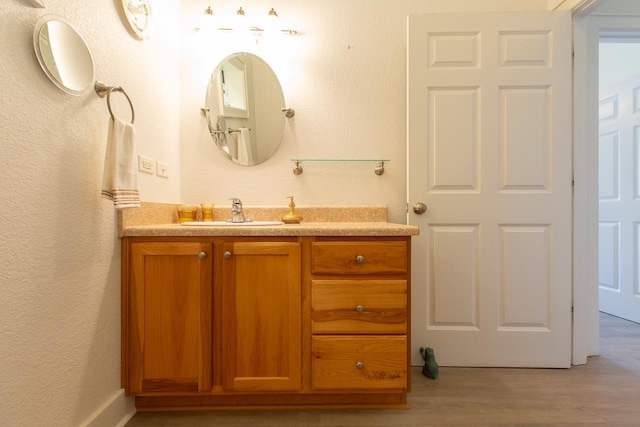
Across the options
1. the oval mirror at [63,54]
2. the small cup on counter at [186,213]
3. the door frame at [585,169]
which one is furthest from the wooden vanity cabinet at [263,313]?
the door frame at [585,169]

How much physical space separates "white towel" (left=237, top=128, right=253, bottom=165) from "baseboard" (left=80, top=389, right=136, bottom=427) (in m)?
1.29

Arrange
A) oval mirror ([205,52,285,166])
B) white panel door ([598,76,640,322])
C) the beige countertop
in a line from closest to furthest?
the beige countertop → oval mirror ([205,52,285,166]) → white panel door ([598,76,640,322])

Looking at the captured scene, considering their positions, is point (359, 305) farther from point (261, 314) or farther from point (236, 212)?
point (236, 212)

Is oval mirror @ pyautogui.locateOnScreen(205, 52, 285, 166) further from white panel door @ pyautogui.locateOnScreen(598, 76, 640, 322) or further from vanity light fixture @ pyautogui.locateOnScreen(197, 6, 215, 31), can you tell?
white panel door @ pyautogui.locateOnScreen(598, 76, 640, 322)

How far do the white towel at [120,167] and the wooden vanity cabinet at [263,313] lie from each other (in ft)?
0.78

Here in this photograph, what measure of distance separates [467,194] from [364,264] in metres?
0.87

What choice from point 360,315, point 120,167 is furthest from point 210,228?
point 360,315

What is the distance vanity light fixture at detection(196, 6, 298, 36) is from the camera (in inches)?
71.5

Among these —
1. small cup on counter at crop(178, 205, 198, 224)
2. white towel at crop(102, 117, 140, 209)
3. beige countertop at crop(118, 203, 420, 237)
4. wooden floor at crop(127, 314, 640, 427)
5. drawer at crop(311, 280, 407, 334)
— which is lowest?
wooden floor at crop(127, 314, 640, 427)

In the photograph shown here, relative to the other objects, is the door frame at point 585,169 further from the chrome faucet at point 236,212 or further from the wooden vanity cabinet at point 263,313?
the chrome faucet at point 236,212

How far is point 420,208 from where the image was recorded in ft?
5.75

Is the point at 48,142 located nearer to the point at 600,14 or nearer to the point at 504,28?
the point at 504,28

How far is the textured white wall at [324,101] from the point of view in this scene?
1.88m

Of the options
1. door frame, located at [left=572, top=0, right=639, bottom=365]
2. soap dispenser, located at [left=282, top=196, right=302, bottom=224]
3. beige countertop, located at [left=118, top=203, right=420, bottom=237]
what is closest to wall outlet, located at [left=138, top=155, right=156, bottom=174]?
beige countertop, located at [left=118, top=203, right=420, bottom=237]
